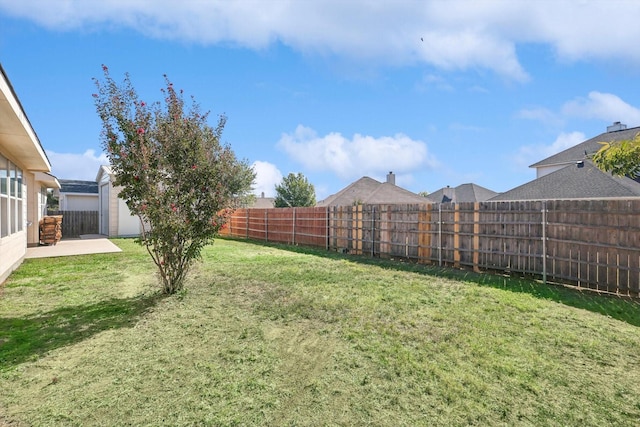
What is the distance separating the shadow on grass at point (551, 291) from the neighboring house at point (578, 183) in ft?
22.4

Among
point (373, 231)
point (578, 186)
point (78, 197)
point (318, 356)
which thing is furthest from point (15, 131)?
point (78, 197)

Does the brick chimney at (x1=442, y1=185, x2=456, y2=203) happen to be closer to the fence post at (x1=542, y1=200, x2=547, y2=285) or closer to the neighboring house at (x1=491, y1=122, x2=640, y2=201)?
the neighboring house at (x1=491, y1=122, x2=640, y2=201)

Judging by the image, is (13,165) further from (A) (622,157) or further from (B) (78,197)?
(B) (78,197)

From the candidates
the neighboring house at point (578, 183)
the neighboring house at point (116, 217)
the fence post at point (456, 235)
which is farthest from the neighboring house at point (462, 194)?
the neighboring house at point (116, 217)

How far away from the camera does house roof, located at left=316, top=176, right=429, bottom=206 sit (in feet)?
87.0

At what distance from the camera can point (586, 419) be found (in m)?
2.33

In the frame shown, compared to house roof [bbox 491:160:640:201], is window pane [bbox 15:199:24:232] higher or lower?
lower

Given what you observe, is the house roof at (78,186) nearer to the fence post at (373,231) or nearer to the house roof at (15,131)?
the house roof at (15,131)

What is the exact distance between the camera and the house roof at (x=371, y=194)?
87.0 feet

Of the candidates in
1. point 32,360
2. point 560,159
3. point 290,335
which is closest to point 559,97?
point 560,159

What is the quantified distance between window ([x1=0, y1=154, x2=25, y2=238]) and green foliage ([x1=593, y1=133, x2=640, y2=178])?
1120 centimetres

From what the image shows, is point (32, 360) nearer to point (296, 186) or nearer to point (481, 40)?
point (481, 40)

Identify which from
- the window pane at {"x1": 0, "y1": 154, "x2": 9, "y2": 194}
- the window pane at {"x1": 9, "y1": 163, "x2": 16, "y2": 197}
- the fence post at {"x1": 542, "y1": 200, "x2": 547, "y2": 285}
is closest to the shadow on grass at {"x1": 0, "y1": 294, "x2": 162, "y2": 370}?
the window pane at {"x1": 0, "y1": 154, "x2": 9, "y2": 194}

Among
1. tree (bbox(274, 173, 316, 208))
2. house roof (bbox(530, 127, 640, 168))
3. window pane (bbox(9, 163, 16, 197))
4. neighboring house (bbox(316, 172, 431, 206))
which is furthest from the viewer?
tree (bbox(274, 173, 316, 208))
